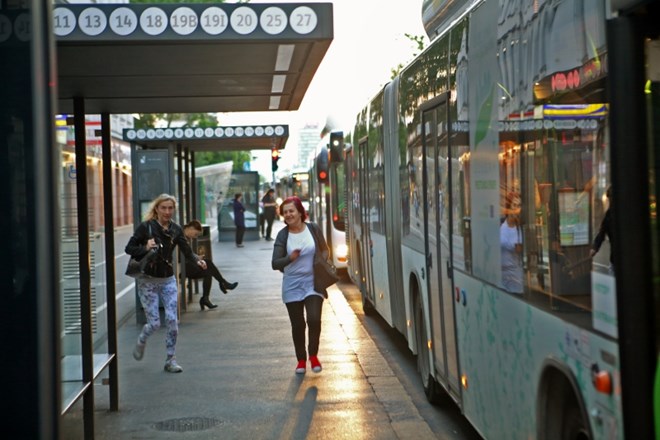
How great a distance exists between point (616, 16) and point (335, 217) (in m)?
18.7

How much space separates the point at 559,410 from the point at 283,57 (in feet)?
12.3

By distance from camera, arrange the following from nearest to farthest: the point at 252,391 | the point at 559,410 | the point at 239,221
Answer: the point at 559,410
the point at 252,391
the point at 239,221

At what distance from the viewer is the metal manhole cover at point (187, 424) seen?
322 inches

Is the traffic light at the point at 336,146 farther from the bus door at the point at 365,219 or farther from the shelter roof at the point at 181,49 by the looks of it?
the shelter roof at the point at 181,49

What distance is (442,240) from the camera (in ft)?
24.8

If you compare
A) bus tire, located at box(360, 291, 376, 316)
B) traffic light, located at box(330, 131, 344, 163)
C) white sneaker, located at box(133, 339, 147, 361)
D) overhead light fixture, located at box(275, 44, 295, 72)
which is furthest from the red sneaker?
traffic light, located at box(330, 131, 344, 163)

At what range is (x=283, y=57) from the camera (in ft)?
25.0

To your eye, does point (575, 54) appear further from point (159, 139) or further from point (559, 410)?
point (159, 139)

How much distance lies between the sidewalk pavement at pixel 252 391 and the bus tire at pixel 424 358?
22 cm

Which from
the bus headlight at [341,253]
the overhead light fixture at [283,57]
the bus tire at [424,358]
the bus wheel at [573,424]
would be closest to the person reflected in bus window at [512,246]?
the bus wheel at [573,424]

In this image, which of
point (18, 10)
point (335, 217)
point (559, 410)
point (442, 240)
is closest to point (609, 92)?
point (559, 410)

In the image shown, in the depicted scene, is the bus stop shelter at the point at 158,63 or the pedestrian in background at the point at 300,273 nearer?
the bus stop shelter at the point at 158,63

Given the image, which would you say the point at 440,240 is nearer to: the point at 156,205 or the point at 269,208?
the point at 156,205

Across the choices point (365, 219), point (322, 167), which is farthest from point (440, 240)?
point (322, 167)
